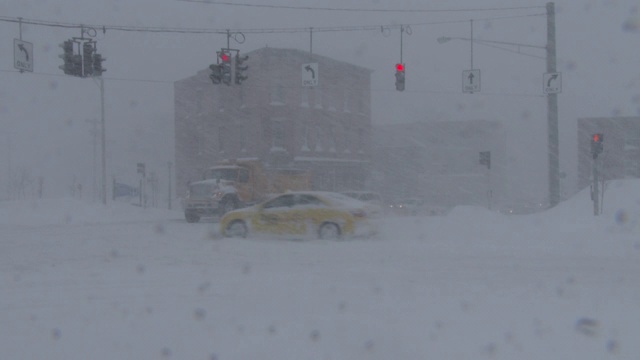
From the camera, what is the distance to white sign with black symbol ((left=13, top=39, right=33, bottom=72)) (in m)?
18.8

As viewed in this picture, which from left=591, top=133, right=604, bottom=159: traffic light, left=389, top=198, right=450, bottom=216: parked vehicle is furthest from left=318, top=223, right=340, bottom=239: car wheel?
left=389, top=198, right=450, bottom=216: parked vehicle

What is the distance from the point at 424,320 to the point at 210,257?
7348 millimetres

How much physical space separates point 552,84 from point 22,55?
1599 centimetres

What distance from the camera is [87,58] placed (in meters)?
19.7

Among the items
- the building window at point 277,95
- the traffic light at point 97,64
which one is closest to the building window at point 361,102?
the building window at point 277,95

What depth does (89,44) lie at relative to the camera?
1972cm

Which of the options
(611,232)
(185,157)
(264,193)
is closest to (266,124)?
(185,157)

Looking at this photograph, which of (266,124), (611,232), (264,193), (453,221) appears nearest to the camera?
(611,232)

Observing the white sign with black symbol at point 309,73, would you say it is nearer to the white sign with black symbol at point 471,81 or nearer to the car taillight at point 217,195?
the white sign with black symbol at point 471,81

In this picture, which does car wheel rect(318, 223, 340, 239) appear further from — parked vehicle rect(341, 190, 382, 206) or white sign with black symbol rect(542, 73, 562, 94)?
parked vehicle rect(341, 190, 382, 206)

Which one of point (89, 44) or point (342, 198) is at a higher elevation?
point (89, 44)

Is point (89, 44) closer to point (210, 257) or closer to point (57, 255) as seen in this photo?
point (57, 255)

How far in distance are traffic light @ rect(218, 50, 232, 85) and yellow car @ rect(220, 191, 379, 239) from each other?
5.09 m

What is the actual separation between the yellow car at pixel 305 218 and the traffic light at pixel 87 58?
5.97m
